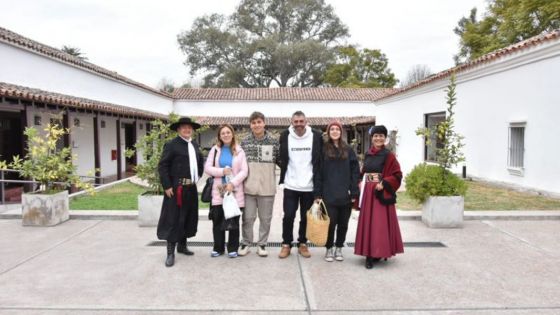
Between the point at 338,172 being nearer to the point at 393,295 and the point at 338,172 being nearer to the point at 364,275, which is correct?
the point at 364,275

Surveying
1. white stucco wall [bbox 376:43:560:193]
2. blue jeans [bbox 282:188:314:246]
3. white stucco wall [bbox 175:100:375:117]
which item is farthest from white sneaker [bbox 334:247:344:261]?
white stucco wall [bbox 175:100:375:117]

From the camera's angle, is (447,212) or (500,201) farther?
(500,201)

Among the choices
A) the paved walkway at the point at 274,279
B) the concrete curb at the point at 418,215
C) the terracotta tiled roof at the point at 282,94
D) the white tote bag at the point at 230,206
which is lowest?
the paved walkway at the point at 274,279

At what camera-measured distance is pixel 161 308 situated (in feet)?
11.4

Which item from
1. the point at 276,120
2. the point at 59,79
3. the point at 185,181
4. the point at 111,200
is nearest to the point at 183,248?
the point at 185,181

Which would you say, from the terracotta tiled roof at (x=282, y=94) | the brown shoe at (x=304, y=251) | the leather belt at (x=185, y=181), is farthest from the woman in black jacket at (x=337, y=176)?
the terracotta tiled roof at (x=282, y=94)

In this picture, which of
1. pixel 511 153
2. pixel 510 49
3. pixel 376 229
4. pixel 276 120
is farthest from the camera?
pixel 276 120

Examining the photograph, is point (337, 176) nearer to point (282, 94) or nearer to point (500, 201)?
point (500, 201)

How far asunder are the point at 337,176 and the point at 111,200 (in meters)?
6.56

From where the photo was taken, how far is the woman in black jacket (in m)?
4.52

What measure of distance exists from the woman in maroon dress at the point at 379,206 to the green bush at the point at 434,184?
7.22ft

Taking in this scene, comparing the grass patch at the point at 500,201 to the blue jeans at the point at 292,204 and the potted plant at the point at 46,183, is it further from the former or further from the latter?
the potted plant at the point at 46,183

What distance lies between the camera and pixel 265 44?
39.5m

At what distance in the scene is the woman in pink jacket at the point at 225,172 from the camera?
4699 millimetres
